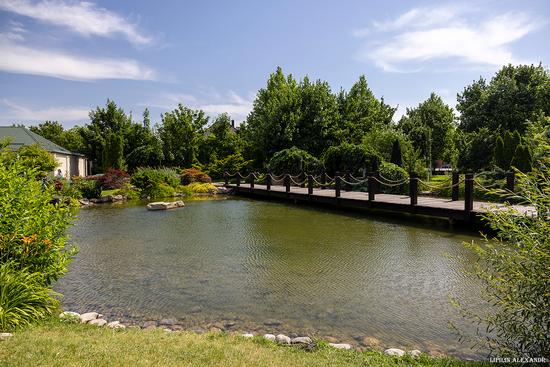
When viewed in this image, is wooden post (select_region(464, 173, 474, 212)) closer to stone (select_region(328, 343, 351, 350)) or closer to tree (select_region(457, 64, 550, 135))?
stone (select_region(328, 343, 351, 350))

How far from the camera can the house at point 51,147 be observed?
3079 cm

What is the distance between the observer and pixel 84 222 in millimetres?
13797

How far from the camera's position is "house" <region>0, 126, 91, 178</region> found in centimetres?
3079

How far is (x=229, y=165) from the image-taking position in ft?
111

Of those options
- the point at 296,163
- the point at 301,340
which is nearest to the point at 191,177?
the point at 296,163

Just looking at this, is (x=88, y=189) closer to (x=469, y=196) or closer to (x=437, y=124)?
(x=469, y=196)

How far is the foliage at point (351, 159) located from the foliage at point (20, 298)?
1904 centimetres

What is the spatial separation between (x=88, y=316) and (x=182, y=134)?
113 feet

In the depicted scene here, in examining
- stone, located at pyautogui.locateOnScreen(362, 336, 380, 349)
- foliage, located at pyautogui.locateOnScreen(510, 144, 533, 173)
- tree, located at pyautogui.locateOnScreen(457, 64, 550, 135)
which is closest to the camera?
stone, located at pyautogui.locateOnScreen(362, 336, 380, 349)

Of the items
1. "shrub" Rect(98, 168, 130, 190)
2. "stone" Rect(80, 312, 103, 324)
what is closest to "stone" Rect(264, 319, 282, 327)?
"stone" Rect(80, 312, 103, 324)

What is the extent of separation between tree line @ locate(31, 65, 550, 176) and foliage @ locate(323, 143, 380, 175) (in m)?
0.11

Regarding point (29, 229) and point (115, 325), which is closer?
point (115, 325)

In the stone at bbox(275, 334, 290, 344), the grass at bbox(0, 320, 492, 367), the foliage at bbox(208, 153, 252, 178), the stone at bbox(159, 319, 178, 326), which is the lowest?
the stone at bbox(159, 319, 178, 326)

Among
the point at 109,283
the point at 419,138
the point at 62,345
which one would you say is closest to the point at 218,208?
the point at 109,283
